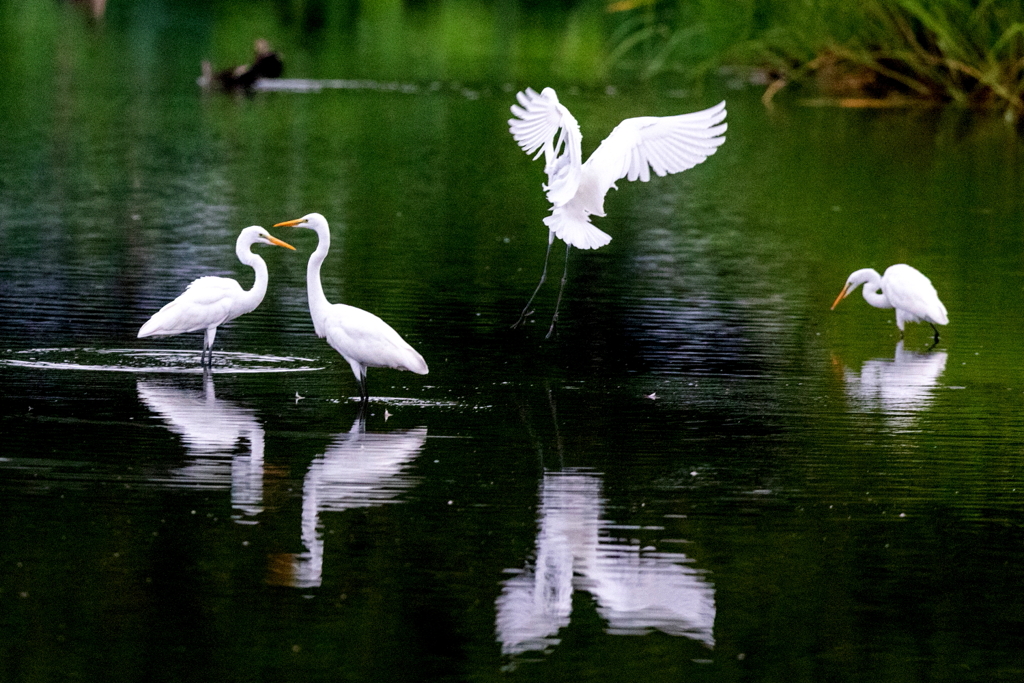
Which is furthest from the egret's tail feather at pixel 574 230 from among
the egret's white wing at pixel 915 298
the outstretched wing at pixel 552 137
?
the egret's white wing at pixel 915 298

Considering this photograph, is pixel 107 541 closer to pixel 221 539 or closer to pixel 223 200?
pixel 221 539

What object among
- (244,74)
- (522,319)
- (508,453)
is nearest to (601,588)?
(508,453)

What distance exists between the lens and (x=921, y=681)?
5977mm

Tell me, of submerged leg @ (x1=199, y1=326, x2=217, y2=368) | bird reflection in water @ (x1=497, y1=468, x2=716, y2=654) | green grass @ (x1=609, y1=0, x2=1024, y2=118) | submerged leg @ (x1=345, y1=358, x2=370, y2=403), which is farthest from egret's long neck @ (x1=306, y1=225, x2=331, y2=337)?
green grass @ (x1=609, y1=0, x2=1024, y2=118)

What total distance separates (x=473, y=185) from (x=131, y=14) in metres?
32.7

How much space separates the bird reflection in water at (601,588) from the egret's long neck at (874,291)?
264 inches

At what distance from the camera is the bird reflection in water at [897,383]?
1048cm

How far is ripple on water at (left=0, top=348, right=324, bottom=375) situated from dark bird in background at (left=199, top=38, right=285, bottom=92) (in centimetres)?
2317

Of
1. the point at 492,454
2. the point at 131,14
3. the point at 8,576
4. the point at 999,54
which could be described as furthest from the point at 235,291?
the point at 131,14

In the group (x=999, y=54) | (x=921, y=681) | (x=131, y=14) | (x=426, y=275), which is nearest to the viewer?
(x=921, y=681)

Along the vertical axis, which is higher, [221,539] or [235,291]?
[235,291]

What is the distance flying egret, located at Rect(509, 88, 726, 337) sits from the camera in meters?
11.4

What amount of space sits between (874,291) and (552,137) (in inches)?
142

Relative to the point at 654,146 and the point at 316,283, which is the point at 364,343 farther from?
the point at 654,146
